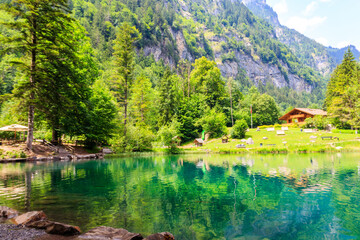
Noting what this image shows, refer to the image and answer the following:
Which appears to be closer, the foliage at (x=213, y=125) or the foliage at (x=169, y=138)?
the foliage at (x=169, y=138)

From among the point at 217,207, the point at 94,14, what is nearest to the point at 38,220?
the point at 217,207

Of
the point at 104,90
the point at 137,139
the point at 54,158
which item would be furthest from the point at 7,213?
the point at 137,139

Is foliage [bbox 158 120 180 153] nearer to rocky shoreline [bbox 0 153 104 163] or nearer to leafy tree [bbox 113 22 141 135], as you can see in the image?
leafy tree [bbox 113 22 141 135]

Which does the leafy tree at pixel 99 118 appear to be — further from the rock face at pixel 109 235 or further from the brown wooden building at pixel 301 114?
the brown wooden building at pixel 301 114

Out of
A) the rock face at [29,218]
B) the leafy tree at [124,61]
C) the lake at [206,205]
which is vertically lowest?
the lake at [206,205]

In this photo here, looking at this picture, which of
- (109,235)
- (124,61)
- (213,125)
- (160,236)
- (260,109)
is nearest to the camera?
(160,236)

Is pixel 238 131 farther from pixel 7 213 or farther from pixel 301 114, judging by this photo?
pixel 7 213

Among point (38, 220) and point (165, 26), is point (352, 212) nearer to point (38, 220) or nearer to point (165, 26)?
point (38, 220)

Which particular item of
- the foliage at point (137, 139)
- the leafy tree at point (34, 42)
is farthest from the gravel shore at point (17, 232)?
the foliage at point (137, 139)

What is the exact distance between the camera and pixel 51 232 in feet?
17.1

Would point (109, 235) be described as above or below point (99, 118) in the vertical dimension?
below

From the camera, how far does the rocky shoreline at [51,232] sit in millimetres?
4891

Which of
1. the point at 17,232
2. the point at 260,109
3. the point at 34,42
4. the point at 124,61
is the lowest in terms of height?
the point at 17,232

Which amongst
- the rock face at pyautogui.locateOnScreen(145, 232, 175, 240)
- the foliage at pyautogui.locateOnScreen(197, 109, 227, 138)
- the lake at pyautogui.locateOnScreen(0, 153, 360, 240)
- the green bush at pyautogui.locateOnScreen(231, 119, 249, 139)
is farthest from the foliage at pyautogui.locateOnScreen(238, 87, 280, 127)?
the rock face at pyautogui.locateOnScreen(145, 232, 175, 240)
